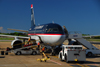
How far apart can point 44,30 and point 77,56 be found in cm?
718

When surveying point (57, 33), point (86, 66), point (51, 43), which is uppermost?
point (57, 33)

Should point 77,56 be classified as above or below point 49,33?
below

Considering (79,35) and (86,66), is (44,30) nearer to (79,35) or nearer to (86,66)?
(79,35)

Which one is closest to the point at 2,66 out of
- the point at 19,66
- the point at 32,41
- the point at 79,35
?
the point at 19,66

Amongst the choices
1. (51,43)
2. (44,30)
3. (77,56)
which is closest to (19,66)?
(77,56)

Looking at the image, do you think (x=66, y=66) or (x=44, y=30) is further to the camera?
(x=44, y=30)

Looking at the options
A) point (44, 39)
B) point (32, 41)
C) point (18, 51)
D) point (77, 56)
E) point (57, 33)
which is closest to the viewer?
point (77, 56)

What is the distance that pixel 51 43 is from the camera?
1903 centimetres

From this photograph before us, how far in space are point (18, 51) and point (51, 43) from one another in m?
5.57

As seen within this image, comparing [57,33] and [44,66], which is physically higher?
[57,33]

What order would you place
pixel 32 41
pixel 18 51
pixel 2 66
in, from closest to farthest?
pixel 2 66 < pixel 18 51 < pixel 32 41

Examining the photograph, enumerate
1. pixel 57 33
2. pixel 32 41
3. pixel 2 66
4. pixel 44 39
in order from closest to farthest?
pixel 2 66 < pixel 57 33 < pixel 44 39 < pixel 32 41

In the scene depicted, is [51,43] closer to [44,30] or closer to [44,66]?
[44,30]

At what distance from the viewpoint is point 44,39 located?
2016cm
